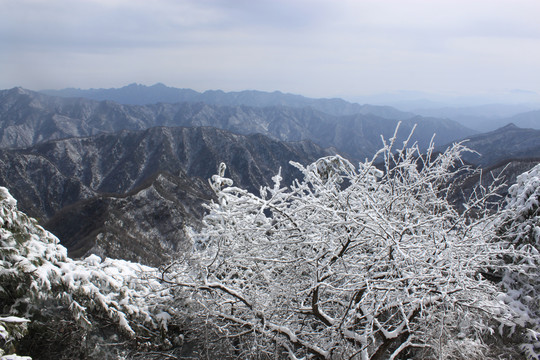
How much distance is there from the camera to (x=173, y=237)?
73.4 metres

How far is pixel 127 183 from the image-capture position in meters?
162

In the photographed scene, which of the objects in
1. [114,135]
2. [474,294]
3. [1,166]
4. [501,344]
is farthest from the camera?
[114,135]

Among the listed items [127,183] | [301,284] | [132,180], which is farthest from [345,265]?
[132,180]

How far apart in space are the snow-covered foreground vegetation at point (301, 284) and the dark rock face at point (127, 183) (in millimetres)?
5631

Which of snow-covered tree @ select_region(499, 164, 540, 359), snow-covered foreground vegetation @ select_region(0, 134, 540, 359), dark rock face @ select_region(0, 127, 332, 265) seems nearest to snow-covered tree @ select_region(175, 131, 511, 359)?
snow-covered foreground vegetation @ select_region(0, 134, 540, 359)

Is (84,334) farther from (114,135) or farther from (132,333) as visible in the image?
(114,135)

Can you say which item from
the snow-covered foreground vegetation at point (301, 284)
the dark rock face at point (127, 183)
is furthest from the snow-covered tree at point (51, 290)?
the dark rock face at point (127, 183)

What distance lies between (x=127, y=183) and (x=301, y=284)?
17151cm

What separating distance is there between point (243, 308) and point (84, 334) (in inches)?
102

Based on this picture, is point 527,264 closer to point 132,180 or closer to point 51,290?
point 51,290

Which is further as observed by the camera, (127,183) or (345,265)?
(127,183)

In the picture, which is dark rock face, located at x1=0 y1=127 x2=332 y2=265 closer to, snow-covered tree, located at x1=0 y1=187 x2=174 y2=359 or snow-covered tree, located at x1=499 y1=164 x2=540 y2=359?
snow-covered tree, located at x1=0 y1=187 x2=174 y2=359

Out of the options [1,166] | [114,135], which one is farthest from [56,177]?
[114,135]

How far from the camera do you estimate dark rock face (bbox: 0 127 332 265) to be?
6769 cm
